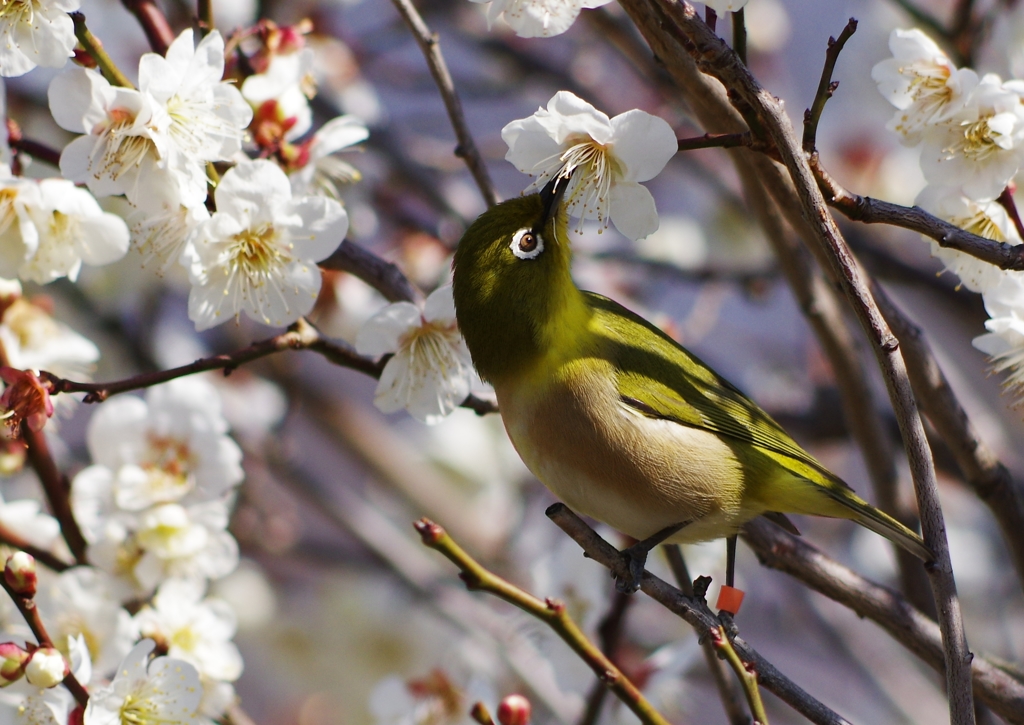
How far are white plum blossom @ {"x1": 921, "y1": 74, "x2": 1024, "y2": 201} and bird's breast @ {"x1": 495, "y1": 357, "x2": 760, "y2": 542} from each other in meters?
0.72

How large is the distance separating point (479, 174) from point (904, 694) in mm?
2644

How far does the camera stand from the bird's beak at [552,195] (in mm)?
2047

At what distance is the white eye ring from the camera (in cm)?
214

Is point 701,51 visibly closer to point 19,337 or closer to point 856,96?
point 19,337

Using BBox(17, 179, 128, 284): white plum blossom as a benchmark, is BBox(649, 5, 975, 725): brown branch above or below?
above

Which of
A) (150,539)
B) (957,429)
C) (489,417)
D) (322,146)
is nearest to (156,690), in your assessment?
(150,539)

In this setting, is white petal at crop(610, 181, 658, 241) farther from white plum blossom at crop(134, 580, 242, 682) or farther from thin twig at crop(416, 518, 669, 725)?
white plum blossom at crop(134, 580, 242, 682)

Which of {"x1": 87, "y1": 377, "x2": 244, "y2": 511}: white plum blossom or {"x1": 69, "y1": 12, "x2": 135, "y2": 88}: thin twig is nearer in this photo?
{"x1": 69, "y1": 12, "x2": 135, "y2": 88}: thin twig

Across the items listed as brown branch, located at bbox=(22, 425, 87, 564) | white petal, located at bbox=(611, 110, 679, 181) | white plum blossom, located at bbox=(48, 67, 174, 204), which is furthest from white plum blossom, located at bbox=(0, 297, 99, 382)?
white petal, located at bbox=(611, 110, 679, 181)

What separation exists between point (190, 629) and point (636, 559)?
99cm

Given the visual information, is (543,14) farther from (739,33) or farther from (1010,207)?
(1010,207)

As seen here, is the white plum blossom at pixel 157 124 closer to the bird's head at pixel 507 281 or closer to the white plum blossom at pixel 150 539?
the bird's head at pixel 507 281

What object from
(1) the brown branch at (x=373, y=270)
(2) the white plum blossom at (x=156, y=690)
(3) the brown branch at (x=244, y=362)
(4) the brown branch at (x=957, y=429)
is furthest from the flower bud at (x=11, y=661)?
(4) the brown branch at (x=957, y=429)

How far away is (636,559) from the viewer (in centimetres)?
197
